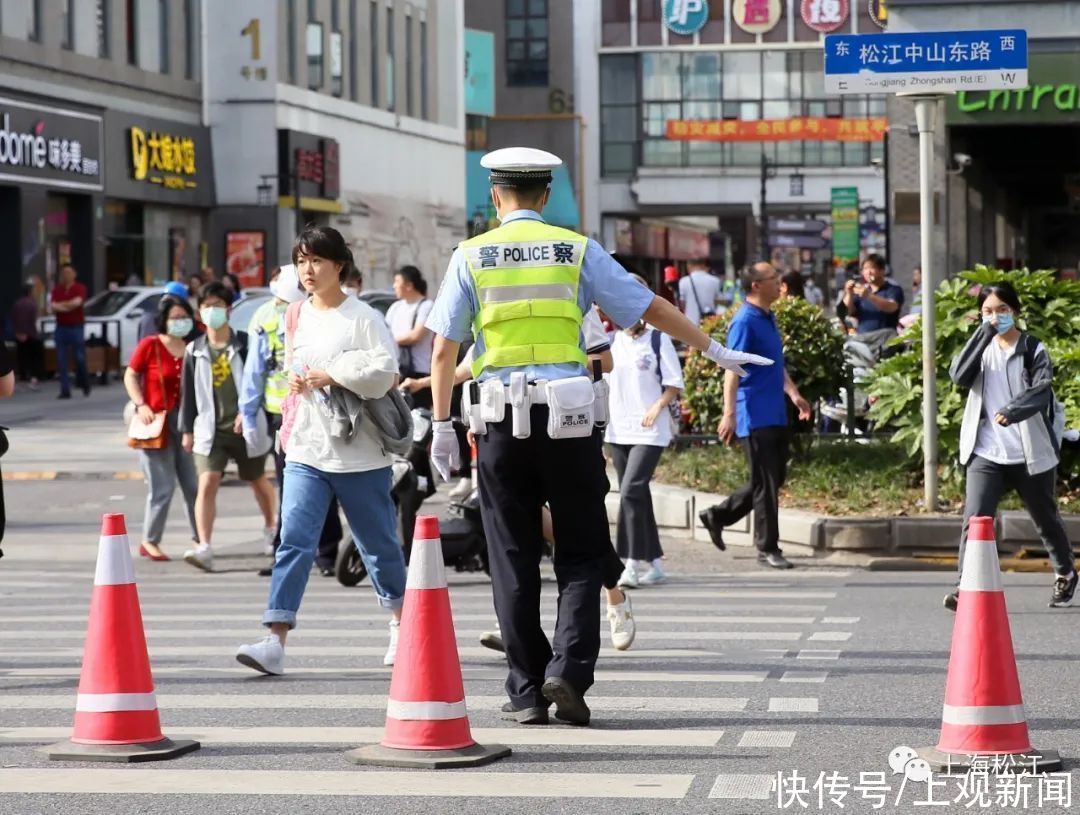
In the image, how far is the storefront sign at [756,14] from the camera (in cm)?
7750

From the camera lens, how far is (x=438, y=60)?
6844 centimetres

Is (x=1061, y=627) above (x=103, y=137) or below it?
below

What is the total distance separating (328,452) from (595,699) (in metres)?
1.58

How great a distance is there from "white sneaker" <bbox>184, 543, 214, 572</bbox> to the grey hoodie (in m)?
5.25

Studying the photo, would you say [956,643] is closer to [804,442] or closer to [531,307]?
[531,307]

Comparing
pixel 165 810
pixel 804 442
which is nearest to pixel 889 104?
pixel 804 442

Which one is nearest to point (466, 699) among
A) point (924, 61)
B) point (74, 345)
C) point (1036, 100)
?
point (924, 61)

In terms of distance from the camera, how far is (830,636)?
32.8 feet

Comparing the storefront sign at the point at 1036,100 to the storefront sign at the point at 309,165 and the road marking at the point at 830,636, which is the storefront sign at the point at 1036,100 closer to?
the road marking at the point at 830,636

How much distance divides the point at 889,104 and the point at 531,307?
16.6m

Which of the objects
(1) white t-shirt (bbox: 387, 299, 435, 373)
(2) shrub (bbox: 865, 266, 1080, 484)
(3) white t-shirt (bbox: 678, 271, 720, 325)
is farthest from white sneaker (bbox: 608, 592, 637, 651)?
(3) white t-shirt (bbox: 678, 271, 720, 325)

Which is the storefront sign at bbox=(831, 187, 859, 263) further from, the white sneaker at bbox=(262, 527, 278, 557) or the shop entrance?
the white sneaker at bbox=(262, 527, 278, 557)

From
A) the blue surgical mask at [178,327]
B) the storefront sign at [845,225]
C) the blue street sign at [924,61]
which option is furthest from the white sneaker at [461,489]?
the storefront sign at [845,225]

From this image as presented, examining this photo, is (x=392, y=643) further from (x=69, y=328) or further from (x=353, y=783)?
(x=69, y=328)
